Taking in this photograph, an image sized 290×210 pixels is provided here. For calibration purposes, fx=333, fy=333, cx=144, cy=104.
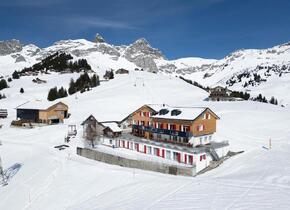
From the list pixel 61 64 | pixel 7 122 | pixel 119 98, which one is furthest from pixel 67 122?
pixel 61 64

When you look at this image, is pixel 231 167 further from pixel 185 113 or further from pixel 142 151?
pixel 142 151

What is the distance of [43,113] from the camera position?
70250 mm

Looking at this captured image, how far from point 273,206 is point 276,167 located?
1241 cm

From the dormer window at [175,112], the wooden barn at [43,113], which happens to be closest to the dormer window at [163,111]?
the dormer window at [175,112]

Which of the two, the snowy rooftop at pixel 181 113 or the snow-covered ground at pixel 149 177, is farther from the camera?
the snowy rooftop at pixel 181 113

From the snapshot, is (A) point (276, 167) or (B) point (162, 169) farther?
(B) point (162, 169)

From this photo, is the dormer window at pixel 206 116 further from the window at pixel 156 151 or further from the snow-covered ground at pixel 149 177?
the window at pixel 156 151

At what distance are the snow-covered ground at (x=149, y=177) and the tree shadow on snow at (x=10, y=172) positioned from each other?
191 mm

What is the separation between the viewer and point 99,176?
126ft

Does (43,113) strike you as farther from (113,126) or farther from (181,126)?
(181,126)

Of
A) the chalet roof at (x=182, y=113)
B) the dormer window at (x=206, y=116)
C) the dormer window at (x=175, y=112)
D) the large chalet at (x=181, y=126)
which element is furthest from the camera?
the dormer window at (x=175, y=112)

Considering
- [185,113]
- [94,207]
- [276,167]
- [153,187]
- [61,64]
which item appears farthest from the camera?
[61,64]

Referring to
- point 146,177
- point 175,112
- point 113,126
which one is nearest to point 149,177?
point 146,177

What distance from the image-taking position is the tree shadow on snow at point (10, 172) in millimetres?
40344
